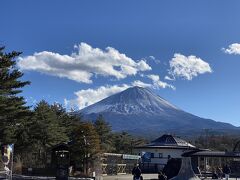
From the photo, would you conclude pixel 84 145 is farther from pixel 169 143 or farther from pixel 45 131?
pixel 169 143

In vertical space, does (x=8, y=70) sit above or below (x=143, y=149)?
above

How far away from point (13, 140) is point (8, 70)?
754 cm

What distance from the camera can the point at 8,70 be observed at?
117 ft

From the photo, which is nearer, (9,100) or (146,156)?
(9,100)

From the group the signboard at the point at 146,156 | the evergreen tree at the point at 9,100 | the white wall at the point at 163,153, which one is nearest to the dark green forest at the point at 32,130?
the evergreen tree at the point at 9,100

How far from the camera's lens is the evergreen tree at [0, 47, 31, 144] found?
34.9m

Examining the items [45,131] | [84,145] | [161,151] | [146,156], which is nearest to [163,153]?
[161,151]

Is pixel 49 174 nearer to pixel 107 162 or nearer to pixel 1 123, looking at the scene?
pixel 1 123

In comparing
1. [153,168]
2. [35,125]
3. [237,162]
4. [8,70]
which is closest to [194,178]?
[8,70]

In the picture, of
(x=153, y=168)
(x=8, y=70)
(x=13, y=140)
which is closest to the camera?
(x=8, y=70)

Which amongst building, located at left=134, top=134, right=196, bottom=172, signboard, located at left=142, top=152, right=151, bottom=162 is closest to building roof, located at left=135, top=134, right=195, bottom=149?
building, located at left=134, top=134, right=196, bottom=172

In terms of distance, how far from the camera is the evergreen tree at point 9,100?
3494 centimetres

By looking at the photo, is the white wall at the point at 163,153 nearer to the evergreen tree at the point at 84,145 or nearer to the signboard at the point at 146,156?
the signboard at the point at 146,156

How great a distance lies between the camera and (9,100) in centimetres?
3719
